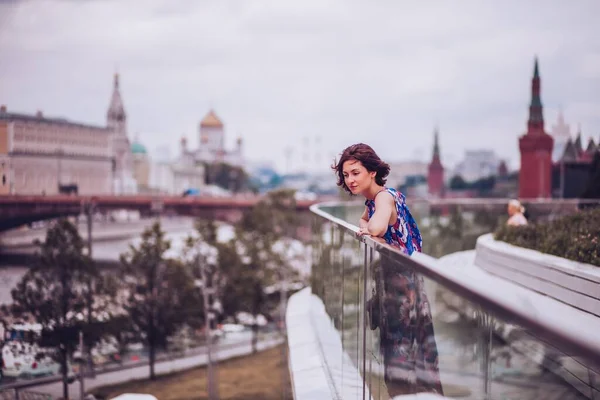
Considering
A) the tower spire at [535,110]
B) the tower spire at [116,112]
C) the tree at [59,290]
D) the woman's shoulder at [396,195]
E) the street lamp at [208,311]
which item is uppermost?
the tower spire at [116,112]

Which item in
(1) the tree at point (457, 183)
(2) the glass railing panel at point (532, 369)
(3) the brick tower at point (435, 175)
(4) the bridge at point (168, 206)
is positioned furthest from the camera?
(1) the tree at point (457, 183)

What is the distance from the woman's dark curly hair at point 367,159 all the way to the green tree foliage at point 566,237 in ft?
10.4

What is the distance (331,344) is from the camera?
585 centimetres

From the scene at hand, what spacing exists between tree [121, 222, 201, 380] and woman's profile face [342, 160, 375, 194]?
82.4ft

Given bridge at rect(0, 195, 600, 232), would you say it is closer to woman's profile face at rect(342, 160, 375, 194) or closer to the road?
the road

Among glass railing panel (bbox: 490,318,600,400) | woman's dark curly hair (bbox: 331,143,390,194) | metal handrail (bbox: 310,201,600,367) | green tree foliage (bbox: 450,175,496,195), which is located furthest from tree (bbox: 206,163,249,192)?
glass railing panel (bbox: 490,318,600,400)

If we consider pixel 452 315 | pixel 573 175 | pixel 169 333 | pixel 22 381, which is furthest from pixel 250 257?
pixel 452 315

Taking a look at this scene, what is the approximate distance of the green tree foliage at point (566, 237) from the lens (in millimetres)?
6850

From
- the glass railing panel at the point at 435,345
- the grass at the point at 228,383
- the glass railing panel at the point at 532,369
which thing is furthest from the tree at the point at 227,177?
the glass railing panel at the point at 532,369

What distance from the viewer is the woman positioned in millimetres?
2459

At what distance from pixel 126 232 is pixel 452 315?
42097mm

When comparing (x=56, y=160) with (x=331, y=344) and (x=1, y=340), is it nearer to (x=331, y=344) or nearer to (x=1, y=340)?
(x=1, y=340)

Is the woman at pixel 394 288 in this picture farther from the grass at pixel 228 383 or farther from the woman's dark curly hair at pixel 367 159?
the grass at pixel 228 383

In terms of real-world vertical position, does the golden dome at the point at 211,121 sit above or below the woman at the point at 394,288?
above
